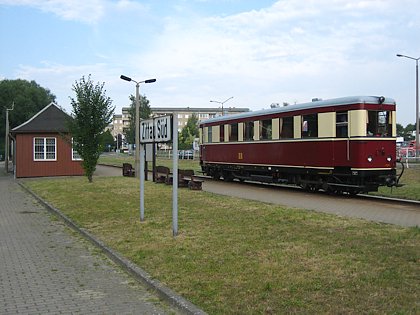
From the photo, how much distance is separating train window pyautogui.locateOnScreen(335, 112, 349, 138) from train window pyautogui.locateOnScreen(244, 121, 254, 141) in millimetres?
5888

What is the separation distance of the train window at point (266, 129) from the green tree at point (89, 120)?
718 centimetres

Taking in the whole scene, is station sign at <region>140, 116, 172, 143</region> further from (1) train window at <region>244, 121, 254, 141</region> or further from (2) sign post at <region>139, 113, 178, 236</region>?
(1) train window at <region>244, 121, 254, 141</region>

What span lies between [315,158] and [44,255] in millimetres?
11337

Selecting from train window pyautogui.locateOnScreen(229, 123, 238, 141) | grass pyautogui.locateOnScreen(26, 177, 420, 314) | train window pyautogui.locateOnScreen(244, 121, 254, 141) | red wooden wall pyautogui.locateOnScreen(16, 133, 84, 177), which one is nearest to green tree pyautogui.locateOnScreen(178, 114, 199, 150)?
red wooden wall pyautogui.locateOnScreen(16, 133, 84, 177)

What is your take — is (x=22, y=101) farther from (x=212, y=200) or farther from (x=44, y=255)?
(x=44, y=255)

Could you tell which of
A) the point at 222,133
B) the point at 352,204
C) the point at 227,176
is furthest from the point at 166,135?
the point at 227,176

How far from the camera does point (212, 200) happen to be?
15117 mm

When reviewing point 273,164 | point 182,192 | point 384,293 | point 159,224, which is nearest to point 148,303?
point 384,293

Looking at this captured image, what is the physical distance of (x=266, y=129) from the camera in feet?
69.8

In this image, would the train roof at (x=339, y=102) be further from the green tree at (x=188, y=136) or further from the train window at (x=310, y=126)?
the green tree at (x=188, y=136)

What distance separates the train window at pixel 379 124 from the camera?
16516 mm

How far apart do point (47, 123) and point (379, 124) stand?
80.4 ft

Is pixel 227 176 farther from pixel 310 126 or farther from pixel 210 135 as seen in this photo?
pixel 310 126

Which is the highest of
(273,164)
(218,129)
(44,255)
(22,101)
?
(22,101)
